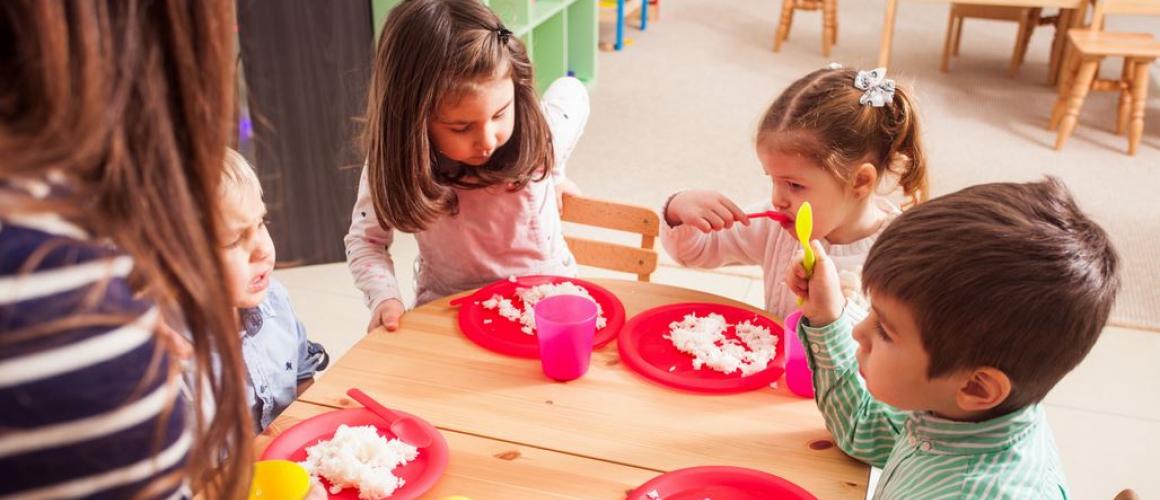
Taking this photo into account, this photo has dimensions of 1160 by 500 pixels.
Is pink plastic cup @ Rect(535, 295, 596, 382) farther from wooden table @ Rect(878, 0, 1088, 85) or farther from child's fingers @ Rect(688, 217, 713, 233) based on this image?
wooden table @ Rect(878, 0, 1088, 85)

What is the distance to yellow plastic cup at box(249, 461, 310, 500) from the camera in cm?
102

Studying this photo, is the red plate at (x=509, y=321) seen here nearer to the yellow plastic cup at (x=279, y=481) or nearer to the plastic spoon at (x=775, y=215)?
the plastic spoon at (x=775, y=215)

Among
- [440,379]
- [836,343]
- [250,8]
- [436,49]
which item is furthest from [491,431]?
[250,8]

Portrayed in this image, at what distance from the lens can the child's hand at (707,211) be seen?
159cm

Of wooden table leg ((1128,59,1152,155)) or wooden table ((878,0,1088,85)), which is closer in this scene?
wooden table leg ((1128,59,1152,155))

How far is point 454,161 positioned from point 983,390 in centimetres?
104

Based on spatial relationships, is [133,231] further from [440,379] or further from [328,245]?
[328,245]

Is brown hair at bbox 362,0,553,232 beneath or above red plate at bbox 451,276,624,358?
above

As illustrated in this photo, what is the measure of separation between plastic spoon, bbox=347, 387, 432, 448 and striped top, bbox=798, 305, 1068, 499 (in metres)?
0.51

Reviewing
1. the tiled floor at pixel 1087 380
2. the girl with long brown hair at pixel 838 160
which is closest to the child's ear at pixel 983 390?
the girl with long brown hair at pixel 838 160

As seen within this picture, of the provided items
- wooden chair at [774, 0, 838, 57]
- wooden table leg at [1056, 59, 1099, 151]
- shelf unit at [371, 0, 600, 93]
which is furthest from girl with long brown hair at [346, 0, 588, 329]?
wooden chair at [774, 0, 838, 57]

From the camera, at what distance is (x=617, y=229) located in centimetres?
180

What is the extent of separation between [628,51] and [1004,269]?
15.7 ft

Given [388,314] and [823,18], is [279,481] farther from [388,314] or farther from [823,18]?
[823,18]
